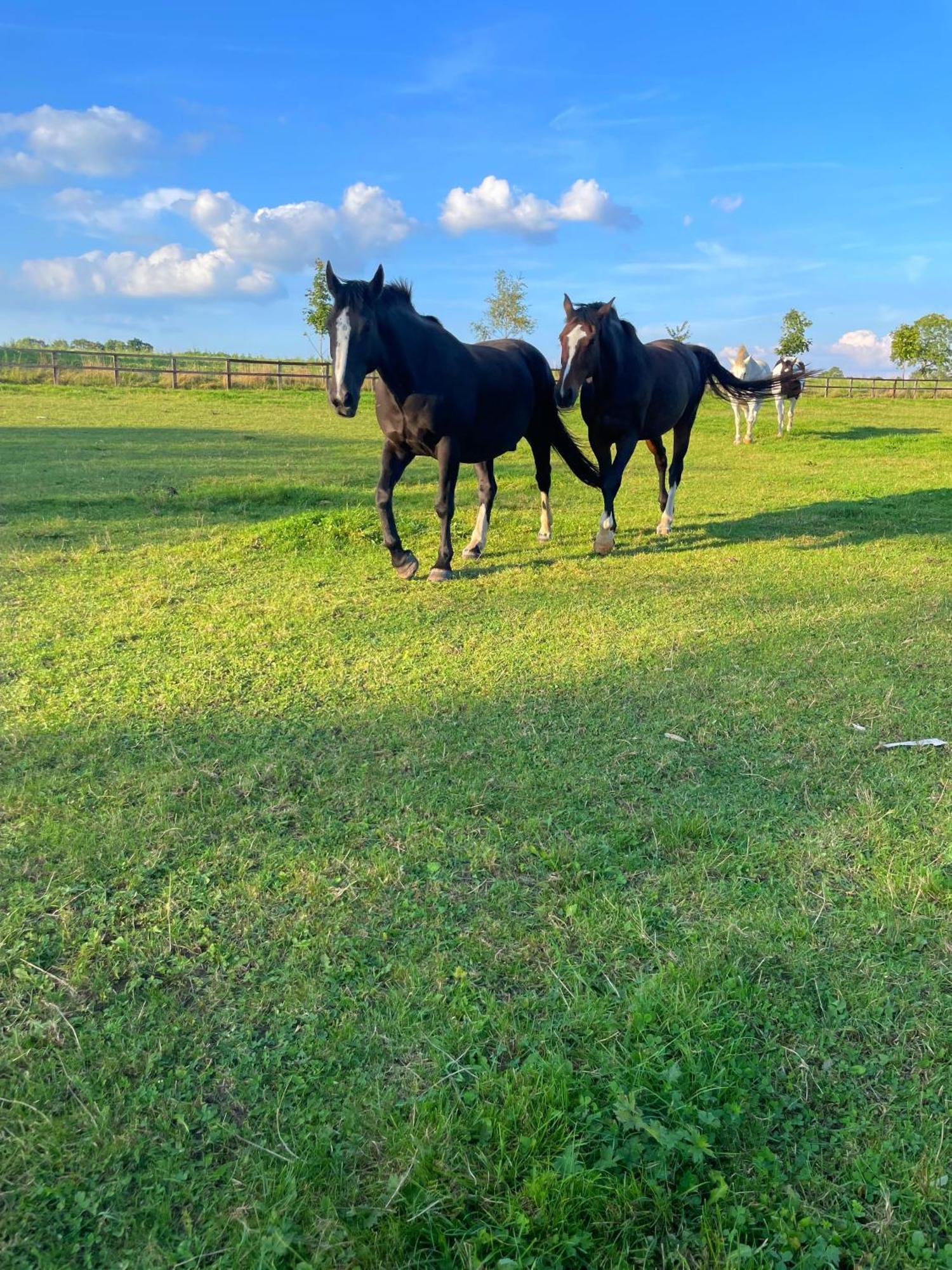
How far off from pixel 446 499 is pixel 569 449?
212 centimetres

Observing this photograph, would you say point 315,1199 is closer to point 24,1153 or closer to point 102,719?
point 24,1153

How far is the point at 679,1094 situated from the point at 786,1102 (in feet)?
0.82

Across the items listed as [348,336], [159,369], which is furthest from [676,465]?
[159,369]

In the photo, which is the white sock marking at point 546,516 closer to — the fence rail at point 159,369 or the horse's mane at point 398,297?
the horse's mane at point 398,297

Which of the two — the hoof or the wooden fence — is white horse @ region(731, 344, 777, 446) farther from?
the wooden fence

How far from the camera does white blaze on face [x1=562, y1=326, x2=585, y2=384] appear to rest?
6230mm

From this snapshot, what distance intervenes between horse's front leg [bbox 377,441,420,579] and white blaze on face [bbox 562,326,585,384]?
148cm

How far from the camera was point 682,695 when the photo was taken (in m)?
3.78

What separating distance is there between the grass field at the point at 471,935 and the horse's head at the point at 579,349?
208 centimetres

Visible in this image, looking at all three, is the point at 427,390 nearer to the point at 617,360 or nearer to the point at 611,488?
the point at 617,360

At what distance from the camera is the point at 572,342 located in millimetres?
6262

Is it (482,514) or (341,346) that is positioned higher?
(341,346)

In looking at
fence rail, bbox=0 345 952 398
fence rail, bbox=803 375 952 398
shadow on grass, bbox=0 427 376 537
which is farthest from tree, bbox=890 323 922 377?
Answer: shadow on grass, bbox=0 427 376 537

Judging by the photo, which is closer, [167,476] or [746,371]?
[167,476]
